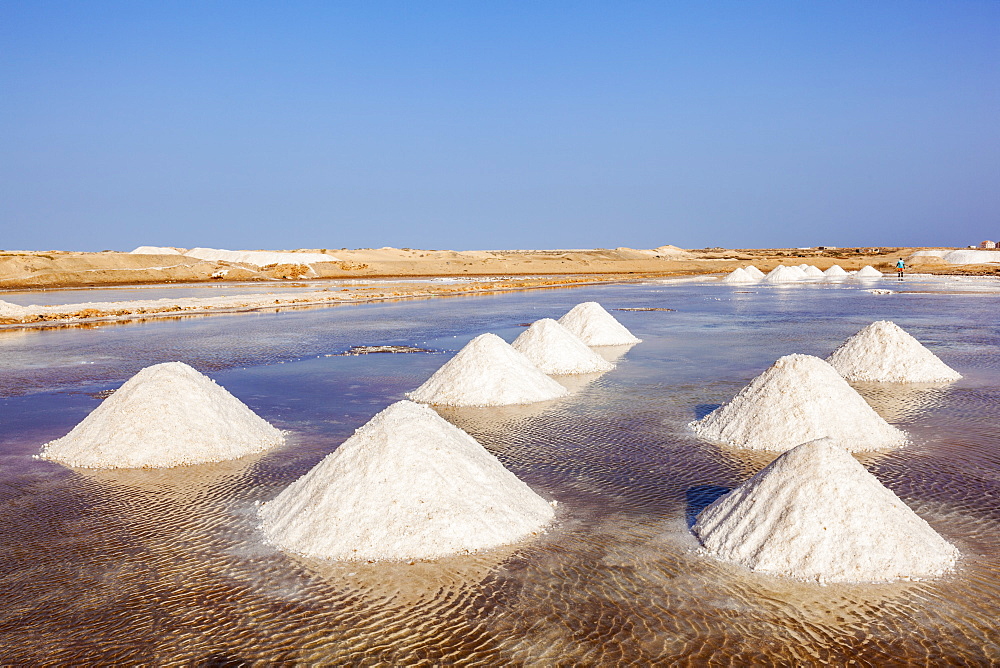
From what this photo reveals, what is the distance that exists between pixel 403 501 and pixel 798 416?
167 inches

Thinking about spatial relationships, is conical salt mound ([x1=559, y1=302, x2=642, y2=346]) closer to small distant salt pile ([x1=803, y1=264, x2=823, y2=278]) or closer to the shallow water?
the shallow water

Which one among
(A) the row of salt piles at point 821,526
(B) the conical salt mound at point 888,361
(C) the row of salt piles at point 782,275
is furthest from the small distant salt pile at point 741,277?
(A) the row of salt piles at point 821,526

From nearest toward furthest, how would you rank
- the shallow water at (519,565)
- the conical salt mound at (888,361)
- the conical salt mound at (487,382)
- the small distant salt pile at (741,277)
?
the shallow water at (519,565) → the conical salt mound at (487,382) → the conical salt mound at (888,361) → the small distant salt pile at (741,277)

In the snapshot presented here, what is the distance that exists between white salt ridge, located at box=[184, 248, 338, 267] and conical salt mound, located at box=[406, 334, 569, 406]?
150 ft

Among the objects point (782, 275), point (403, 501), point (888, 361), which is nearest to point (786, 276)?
point (782, 275)

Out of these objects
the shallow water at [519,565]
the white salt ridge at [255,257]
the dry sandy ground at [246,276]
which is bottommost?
the shallow water at [519,565]

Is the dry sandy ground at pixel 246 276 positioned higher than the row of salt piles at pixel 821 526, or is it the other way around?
the dry sandy ground at pixel 246 276

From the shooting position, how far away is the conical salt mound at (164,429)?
6.97 meters

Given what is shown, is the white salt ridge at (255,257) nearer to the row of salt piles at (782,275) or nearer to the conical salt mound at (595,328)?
the row of salt piles at (782,275)

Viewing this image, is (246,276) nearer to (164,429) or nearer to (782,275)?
(782,275)

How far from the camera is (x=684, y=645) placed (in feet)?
11.6

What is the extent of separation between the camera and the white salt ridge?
5741 cm

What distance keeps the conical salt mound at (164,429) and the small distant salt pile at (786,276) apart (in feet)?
123

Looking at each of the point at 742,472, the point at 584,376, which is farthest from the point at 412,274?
the point at 742,472
